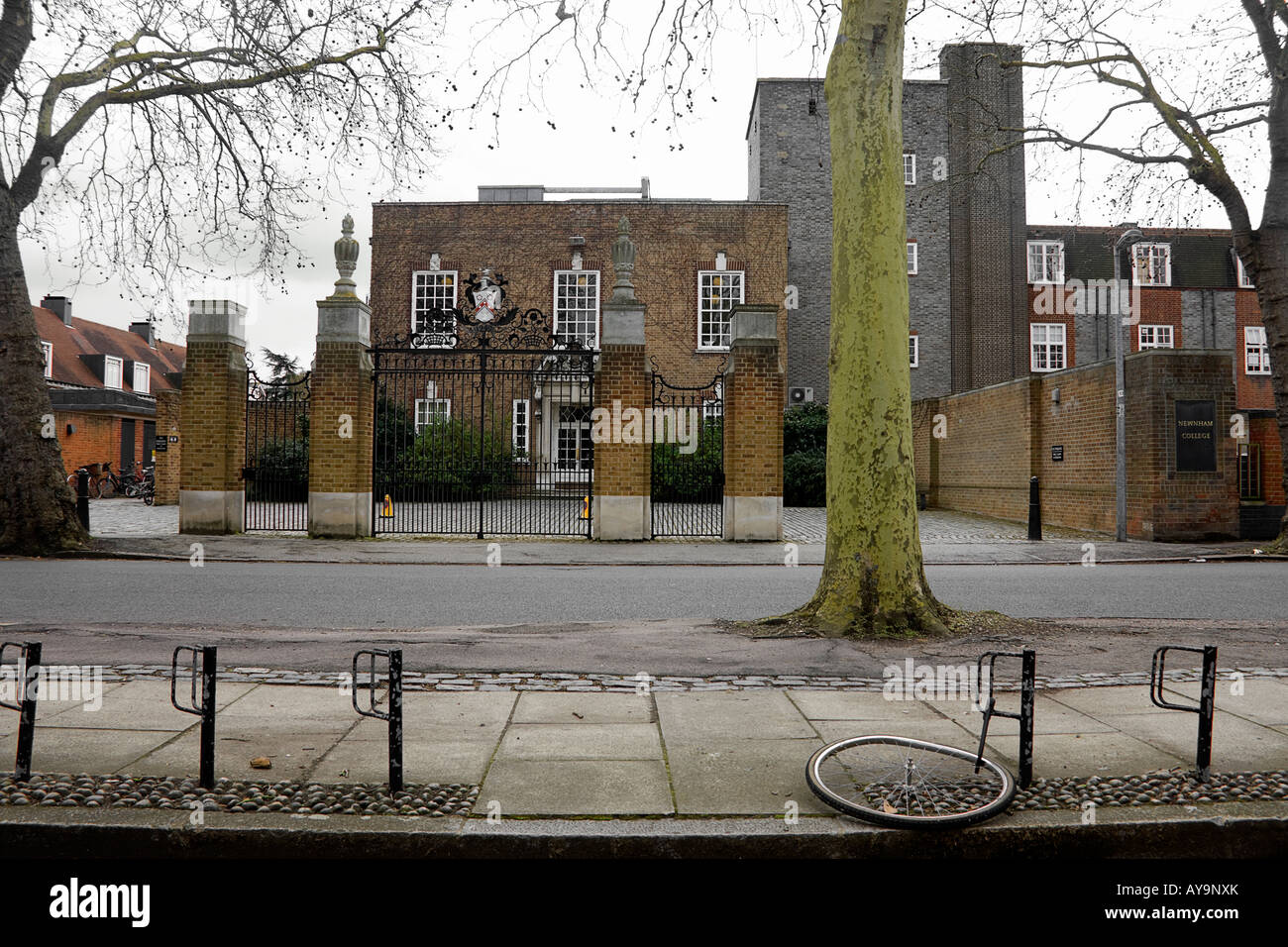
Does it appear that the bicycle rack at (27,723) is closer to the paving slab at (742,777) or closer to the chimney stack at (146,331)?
the paving slab at (742,777)

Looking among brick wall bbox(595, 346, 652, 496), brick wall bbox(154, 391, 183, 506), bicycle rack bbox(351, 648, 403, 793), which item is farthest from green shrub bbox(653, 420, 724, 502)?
bicycle rack bbox(351, 648, 403, 793)

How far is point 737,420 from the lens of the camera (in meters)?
15.7

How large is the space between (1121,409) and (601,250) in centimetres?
2002

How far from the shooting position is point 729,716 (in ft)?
15.9

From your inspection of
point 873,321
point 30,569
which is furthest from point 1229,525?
point 30,569

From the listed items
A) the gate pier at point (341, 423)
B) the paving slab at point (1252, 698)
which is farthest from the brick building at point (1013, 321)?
the paving slab at point (1252, 698)

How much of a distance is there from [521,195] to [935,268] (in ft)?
58.6

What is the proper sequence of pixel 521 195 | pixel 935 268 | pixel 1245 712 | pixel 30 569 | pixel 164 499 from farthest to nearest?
pixel 521 195 → pixel 935 268 → pixel 164 499 → pixel 30 569 → pixel 1245 712

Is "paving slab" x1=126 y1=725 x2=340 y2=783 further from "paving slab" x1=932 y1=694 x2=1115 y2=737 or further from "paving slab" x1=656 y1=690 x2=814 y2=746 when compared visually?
"paving slab" x1=932 y1=694 x2=1115 y2=737

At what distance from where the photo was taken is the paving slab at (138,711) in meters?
4.56

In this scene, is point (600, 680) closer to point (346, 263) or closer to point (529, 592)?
point (529, 592)

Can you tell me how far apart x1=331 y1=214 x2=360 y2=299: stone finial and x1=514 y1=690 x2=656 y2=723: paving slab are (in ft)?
42.2

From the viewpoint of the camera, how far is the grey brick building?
1332 inches
